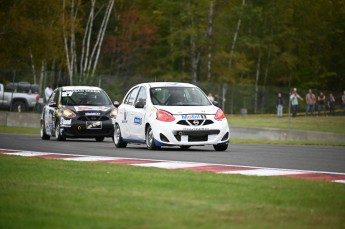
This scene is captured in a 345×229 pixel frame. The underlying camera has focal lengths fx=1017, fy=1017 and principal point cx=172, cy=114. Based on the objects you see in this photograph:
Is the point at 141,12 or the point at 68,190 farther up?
the point at 141,12

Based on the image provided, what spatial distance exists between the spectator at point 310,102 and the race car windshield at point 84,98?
24.6 meters

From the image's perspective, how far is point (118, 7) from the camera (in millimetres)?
68875

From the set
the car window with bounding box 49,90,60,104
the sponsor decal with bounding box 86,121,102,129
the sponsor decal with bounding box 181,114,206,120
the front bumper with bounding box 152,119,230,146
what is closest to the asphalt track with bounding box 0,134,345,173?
the front bumper with bounding box 152,119,230,146

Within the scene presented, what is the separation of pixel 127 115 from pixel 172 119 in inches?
85.6

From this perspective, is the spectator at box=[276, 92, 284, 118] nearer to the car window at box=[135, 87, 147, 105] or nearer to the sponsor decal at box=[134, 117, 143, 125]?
the car window at box=[135, 87, 147, 105]

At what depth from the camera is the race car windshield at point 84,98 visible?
27797 millimetres

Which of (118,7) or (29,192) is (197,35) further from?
(29,192)

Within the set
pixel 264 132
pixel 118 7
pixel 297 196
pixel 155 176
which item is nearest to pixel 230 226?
pixel 297 196

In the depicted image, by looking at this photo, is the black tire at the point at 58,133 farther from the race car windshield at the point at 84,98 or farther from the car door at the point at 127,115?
the car door at the point at 127,115

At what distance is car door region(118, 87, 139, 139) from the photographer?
22.7 m

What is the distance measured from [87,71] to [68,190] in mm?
49671

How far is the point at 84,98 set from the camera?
28.0 m

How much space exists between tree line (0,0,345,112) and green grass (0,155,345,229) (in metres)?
40.4

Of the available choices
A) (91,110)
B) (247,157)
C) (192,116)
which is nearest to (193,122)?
(192,116)
